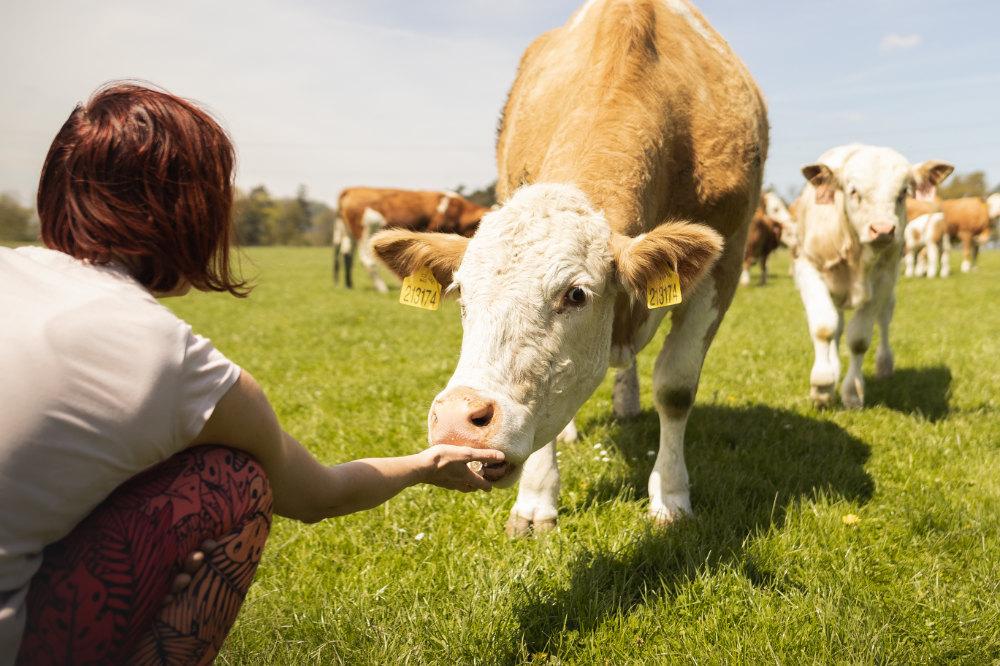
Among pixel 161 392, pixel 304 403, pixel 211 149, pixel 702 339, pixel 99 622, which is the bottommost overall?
pixel 304 403

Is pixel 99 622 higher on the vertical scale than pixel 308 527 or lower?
higher

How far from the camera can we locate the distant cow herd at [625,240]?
2.62m

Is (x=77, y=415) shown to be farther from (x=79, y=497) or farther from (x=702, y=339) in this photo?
(x=702, y=339)

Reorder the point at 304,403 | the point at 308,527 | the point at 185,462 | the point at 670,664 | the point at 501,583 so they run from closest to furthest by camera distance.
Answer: the point at 185,462
the point at 670,664
the point at 501,583
the point at 308,527
the point at 304,403

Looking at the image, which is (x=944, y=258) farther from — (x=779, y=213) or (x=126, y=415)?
(x=126, y=415)

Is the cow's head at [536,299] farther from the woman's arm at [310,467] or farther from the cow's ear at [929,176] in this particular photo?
the cow's ear at [929,176]

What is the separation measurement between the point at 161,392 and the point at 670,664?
5.85ft

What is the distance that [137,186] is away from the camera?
66.1 inches

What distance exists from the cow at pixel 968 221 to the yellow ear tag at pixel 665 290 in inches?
1053

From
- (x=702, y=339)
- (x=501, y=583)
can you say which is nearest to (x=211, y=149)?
(x=501, y=583)

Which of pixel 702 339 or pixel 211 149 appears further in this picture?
pixel 702 339

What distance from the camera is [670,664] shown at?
2.39m

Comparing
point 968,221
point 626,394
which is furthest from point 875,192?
point 968,221

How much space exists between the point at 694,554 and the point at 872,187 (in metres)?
4.02
